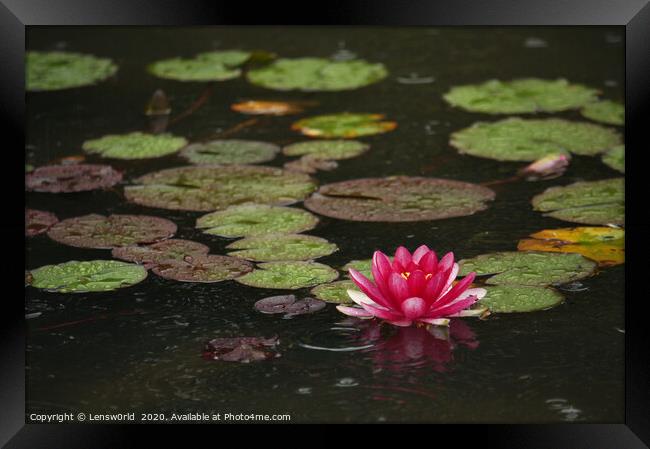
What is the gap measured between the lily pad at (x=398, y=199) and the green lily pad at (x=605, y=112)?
35.3 inches

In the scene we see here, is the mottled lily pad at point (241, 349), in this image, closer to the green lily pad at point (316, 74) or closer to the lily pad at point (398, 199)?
Answer: the lily pad at point (398, 199)

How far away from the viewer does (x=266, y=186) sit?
3.71 meters

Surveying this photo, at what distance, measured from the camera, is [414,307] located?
2.65 m

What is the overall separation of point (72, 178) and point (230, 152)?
1.85ft

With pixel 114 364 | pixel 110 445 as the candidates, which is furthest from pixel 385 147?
pixel 110 445

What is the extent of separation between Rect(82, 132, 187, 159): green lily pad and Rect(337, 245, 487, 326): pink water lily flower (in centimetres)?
157

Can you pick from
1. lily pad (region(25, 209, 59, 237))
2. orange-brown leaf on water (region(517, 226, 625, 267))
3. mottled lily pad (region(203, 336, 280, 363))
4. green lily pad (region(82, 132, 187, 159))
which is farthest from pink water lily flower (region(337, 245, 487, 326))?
green lily pad (region(82, 132, 187, 159))

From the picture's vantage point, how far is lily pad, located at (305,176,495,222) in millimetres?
3445

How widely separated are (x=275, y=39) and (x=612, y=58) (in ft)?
5.29

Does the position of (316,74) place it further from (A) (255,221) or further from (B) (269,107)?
(A) (255,221)

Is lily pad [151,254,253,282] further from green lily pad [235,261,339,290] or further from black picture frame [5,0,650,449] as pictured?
black picture frame [5,0,650,449]

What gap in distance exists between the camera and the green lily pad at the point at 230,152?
3992 mm

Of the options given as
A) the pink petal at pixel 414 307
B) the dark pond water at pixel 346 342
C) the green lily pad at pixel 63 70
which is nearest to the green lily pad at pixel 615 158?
the dark pond water at pixel 346 342

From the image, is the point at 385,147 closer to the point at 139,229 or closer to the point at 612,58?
the point at 139,229
